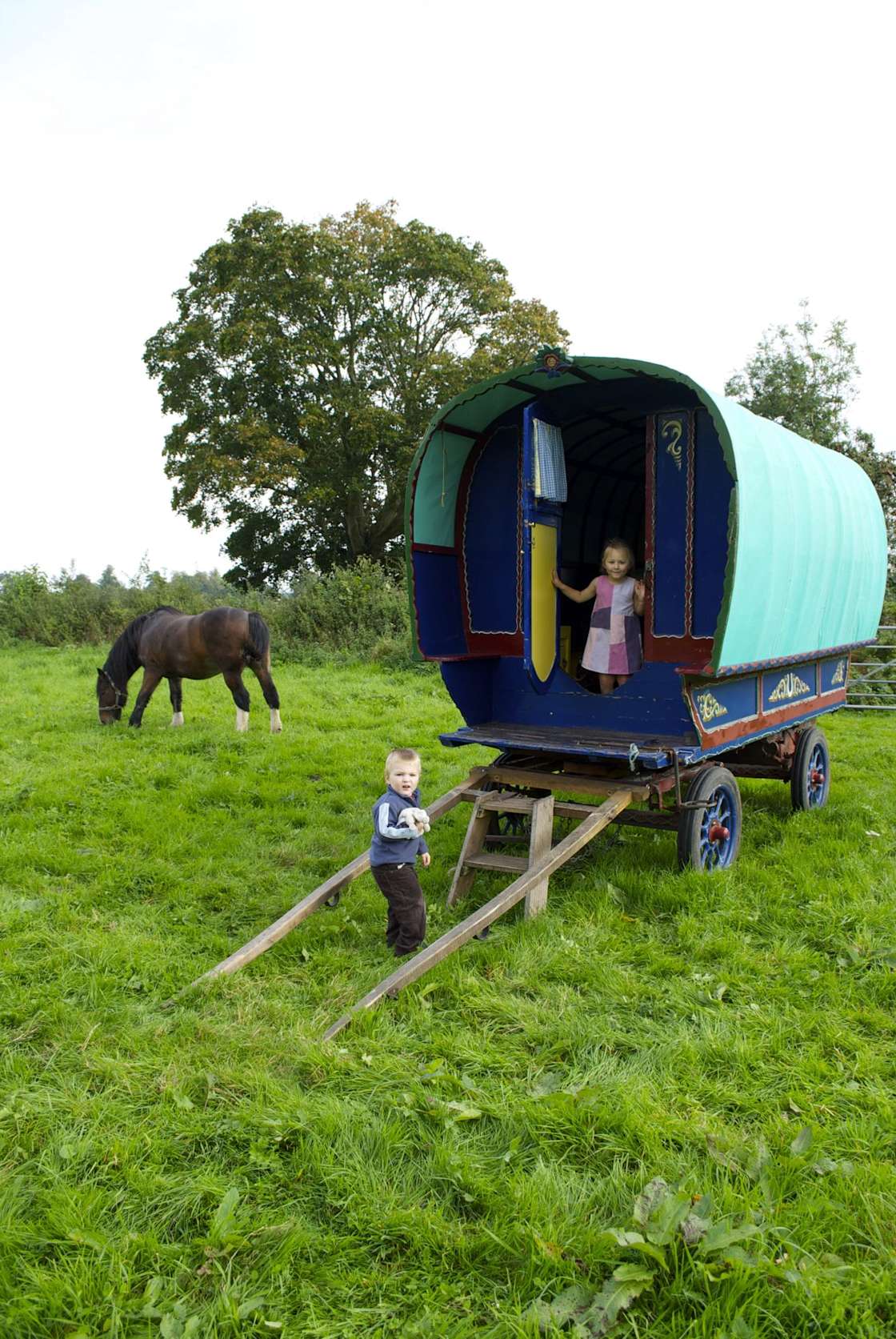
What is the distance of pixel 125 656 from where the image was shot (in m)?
11.1

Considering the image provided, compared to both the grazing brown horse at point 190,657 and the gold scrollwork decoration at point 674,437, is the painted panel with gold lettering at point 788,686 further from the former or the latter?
the grazing brown horse at point 190,657

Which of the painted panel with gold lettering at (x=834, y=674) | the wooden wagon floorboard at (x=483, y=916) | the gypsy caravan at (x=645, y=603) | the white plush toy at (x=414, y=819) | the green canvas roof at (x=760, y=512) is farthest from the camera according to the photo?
the painted panel with gold lettering at (x=834, y=674)

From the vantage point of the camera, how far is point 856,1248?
2641mm

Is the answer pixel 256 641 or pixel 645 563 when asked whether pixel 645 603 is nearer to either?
pixel 645 563

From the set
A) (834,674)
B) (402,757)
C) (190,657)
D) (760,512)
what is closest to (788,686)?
(834,674)

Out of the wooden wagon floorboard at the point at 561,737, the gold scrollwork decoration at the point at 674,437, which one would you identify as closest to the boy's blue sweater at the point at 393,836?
the wooden wagon floorboard at the point at 561,737

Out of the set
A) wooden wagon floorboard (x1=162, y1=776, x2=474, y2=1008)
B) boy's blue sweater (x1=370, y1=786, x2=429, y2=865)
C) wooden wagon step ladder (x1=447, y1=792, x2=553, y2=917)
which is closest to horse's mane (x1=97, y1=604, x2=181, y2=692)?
wooden wagon step ladder (x1=447, y1=792, x2=553, y2=917)

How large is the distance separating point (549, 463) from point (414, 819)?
9.15 feet

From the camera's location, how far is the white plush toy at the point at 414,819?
14.6ft

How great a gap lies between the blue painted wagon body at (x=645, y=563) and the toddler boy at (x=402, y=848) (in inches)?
53.2

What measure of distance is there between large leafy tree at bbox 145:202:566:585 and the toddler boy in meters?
20.2

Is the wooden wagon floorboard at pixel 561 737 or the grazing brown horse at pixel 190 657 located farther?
the grazing brown horse at pixel 190 657

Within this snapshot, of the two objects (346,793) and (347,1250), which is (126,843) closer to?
(346,793)

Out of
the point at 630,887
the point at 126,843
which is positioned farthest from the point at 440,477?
the point at 126,843
